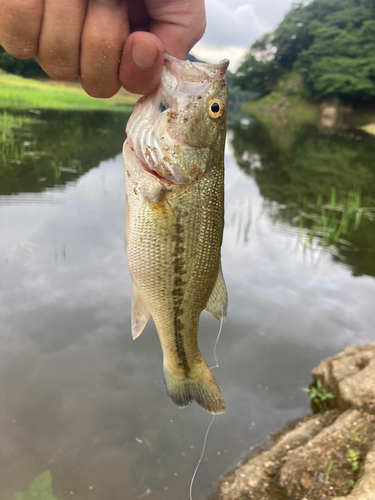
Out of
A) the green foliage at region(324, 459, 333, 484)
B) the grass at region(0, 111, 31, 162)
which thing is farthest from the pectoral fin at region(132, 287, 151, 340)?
the grass at region(0, 111, 31, 162)

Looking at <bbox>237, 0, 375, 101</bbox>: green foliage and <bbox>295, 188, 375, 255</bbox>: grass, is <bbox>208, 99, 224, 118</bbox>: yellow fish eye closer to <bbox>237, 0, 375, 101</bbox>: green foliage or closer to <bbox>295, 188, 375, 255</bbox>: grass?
<bbox>295, 188, 375, 255</bbox>: grass

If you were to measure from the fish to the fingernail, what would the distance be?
0.93 feet

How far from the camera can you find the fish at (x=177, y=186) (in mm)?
1958

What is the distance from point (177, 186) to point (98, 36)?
2.64ft

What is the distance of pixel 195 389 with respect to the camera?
94.4 inches

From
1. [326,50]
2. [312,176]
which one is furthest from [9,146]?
[326,50]

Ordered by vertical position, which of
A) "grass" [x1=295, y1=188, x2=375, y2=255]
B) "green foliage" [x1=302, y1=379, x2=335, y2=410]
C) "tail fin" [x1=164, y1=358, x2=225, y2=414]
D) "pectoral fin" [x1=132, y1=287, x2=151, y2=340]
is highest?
"pectoral fin" [x1=132, y1=287, x2=151, y2=340]

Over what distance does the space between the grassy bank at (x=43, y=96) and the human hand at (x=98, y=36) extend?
2799cm

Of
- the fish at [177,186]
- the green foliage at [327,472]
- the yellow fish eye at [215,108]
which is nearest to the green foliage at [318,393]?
the green foliage at [327,472]

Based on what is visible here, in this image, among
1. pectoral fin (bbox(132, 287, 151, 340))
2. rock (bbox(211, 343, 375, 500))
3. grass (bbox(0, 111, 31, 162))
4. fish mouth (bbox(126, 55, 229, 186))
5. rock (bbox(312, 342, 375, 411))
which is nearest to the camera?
fish mouth (bbox(126, 55, 229, 186))

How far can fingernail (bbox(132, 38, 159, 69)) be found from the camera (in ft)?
4.87

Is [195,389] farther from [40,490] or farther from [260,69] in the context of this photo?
[260,69]

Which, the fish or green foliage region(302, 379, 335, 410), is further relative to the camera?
green foliage region(302, 379, 335, 410)

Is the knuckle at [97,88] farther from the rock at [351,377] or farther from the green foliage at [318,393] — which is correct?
the green foliage at [318,393]
